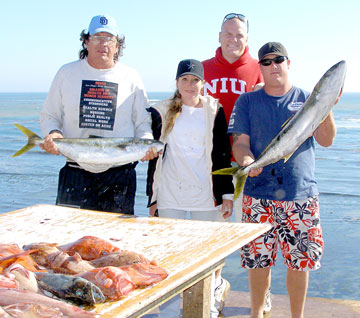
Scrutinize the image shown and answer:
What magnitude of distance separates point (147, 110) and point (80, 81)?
73 cm

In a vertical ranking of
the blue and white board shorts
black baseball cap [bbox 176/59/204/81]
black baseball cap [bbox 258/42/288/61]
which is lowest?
the blue and white board shorts

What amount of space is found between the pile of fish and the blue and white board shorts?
158 centimetres

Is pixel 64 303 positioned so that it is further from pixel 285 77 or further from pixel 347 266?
pixel 347 266

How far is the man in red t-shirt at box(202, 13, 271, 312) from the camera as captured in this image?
5.22m

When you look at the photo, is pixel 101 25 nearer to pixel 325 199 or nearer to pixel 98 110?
pixel 98 110

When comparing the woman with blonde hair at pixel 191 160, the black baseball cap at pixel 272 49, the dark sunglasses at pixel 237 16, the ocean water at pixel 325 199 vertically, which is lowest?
the ocean water at pixel 325 199

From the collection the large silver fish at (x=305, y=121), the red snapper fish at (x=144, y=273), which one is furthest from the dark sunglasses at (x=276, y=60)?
the red snapper fish at (x=144, y=273)

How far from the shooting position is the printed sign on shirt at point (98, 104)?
4.91m

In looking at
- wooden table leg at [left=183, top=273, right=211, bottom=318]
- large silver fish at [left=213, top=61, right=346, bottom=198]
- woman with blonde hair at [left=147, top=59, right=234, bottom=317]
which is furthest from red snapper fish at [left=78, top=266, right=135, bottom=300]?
woman with blonde hair at [left=147, top=59, right=234, bottom=317]

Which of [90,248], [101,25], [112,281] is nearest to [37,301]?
[112,281]

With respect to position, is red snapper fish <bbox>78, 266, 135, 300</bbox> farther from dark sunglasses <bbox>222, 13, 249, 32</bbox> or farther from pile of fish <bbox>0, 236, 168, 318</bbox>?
dark sunglasses <bbox>222, 13, 249, 32</bbox>

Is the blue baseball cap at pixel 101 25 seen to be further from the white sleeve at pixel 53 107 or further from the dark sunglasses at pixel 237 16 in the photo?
the dark sunglasses at pixel 237 16

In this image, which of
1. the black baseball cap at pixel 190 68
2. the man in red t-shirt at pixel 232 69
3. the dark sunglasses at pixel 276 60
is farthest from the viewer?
the man in red t-shirt at pixel 232 69

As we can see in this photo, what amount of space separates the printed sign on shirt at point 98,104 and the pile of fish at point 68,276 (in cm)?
188
